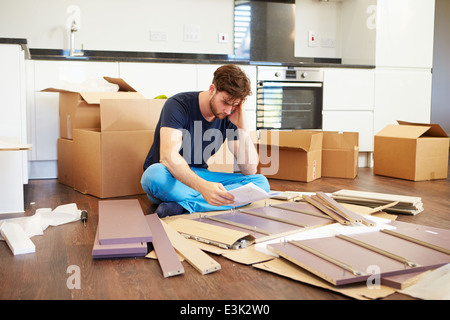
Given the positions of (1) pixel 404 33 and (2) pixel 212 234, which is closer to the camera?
(2) pixel 212 234

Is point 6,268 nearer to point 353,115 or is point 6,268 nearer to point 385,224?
point 385,224

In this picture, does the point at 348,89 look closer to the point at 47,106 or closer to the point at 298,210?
the point at 298,210

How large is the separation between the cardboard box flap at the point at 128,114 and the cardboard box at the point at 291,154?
0.95 metres

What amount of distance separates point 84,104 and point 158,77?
0.87 m

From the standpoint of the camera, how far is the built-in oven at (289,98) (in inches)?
159

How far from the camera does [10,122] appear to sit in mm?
2350

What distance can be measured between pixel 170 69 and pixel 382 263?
2.71 meters

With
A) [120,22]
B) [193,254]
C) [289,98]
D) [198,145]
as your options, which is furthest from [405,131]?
[120,22]

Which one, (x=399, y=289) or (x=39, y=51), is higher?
(x=39, y=51)

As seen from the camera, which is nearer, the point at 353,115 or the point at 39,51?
A: the point at 39,51

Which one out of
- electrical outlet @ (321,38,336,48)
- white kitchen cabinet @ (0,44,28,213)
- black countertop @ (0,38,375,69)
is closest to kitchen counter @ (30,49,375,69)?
black countertop @ (0,38,375,69)

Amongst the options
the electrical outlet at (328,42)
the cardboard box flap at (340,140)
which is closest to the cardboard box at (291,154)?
the cardboard box flap at (340,140)
